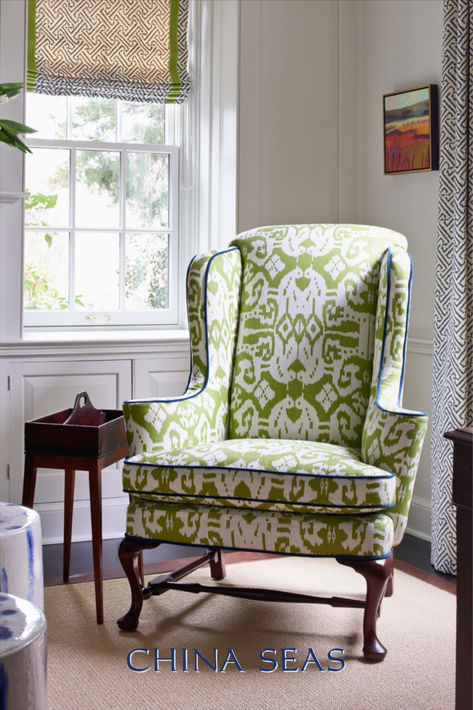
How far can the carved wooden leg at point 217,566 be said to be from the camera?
8.85ft

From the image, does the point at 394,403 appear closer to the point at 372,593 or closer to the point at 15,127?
the point at 372,593

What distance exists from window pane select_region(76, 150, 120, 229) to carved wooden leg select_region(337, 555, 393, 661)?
2038 mm

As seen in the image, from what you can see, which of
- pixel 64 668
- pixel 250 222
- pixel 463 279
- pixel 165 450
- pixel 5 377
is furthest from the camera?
pixel 250 222

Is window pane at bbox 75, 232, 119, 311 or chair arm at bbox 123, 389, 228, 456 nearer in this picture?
chair arm at bbox 123, 389, 228, 456

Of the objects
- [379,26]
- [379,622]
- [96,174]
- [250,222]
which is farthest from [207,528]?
[379,26]

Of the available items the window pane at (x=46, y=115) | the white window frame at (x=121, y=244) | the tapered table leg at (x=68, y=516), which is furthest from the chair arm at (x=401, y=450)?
the window pane at (x=46, y=115)

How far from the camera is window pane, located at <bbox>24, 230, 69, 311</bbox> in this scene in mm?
3502

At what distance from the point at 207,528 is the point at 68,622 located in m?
Result: 0.53

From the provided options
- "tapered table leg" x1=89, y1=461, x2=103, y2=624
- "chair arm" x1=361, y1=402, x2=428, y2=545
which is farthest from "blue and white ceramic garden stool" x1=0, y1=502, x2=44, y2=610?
"chair arm" x1=361, y1=402, x2=428, y2=545

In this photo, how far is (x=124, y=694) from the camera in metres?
1.94

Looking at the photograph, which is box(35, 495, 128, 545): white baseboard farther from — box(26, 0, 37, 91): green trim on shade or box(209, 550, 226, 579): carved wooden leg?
box(26, 0, 37, 91): green trim on shade

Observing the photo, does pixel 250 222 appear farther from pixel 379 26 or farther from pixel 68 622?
pixel 68 622

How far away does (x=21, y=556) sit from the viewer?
158cm

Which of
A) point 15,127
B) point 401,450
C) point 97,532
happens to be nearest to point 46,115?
point 15,127
